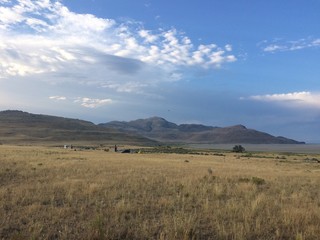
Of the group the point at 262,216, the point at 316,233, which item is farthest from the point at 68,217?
the point at 316,233

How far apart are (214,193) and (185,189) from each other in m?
1.39

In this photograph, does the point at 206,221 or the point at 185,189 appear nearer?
the point at 206,221

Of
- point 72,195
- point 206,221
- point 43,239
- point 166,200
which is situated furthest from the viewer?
point 72,195

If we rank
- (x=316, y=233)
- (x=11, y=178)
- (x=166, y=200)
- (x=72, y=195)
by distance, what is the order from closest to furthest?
(x=316, y=233) → (x=166, y=200) → (x=72, y=195) → (x=11, y=178)

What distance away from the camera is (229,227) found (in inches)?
409

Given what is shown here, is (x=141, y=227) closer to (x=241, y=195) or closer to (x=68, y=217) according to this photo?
(x=68, y=217)

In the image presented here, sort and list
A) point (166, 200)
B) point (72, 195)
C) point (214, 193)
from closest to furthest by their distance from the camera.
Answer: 1. point (166, 200)
2. point (72, 195)
3. point (214, 193)

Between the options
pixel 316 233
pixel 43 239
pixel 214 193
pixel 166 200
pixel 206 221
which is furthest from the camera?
pixel 214 193

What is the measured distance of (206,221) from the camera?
36.5 feet

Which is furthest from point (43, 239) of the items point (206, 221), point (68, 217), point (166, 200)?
point (166, 200)

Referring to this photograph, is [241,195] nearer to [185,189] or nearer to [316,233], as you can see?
[185,189]

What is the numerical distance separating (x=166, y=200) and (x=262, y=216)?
3.36m

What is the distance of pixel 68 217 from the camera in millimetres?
11273

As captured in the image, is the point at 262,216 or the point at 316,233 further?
the point at 262,216
